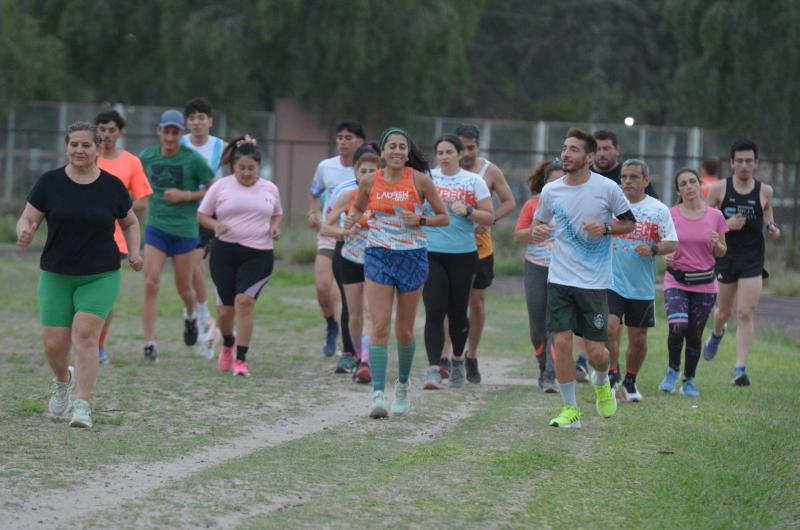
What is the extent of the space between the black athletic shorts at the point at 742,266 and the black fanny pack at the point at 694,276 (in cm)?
145

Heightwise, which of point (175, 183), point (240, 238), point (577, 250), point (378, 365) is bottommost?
point (378, 365)

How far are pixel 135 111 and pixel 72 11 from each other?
2620 mm

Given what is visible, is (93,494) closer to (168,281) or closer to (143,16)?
(168,281)

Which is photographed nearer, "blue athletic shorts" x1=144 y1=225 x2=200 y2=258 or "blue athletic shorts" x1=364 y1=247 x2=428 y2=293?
"blue athletic shorts" x1=364 y1=247 x2=428 y2=293

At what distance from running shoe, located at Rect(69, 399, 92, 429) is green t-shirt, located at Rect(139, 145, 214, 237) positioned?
4200 millimetres

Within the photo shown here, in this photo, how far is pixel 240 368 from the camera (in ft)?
39.6

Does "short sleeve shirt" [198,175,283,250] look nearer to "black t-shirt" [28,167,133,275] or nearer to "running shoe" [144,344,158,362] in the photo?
"running shoe" [144,344,158,362]

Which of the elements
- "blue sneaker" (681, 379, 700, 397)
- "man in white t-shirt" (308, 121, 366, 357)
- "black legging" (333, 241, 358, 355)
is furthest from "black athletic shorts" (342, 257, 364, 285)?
"blue sneaker" (681, 379, 700, 397)

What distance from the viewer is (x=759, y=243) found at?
1271cm

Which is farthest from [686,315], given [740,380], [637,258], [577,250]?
[577,250]

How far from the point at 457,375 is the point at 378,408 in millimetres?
2165

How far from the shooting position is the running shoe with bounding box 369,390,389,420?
31.7 ft

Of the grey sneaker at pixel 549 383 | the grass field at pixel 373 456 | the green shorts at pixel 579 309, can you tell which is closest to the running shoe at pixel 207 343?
the grass field at pixel 373 456

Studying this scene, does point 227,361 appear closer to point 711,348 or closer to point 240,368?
point 240,368
